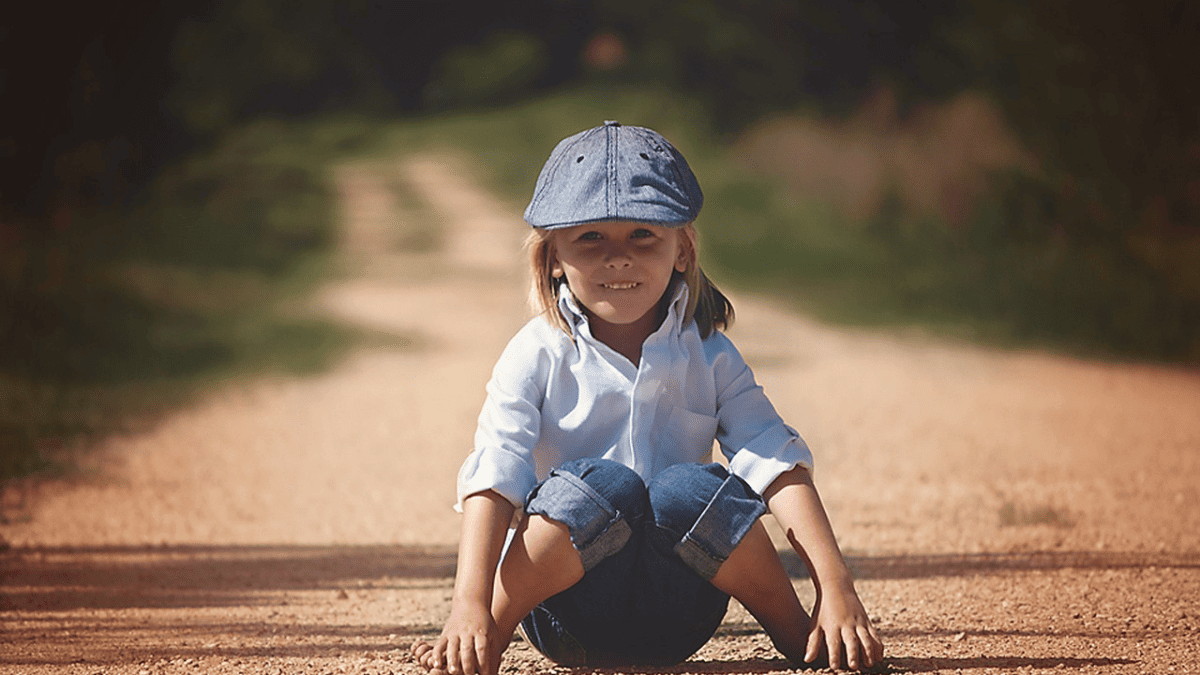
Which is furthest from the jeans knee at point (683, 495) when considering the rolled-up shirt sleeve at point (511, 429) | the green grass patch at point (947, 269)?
the green grass patch at point (947, 269)

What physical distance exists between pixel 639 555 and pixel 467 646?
43cm

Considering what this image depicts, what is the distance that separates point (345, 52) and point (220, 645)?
26.7 meters

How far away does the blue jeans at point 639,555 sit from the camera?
103 inches

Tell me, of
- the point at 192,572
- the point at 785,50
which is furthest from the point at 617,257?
the point at 785,50

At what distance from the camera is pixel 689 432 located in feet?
9.42

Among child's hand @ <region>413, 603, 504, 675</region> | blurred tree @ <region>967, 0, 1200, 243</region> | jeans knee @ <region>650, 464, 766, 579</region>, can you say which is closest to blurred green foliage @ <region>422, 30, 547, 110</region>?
blurred tree @ <region>967, 0, 1200, 243</region>

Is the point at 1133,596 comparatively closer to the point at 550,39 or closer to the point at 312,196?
the point at 312,196

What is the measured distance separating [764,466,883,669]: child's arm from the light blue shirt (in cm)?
5

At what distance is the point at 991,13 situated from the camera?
14.9m

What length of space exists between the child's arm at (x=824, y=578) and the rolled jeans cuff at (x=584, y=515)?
1.15 ft

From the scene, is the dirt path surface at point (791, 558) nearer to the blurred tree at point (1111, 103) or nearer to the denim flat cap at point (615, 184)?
the denim flat cap at point (615, 184)

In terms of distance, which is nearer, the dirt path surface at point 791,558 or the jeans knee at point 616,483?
the jeans knee at point 616,483

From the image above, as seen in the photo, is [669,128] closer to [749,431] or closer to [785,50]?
[785,50]

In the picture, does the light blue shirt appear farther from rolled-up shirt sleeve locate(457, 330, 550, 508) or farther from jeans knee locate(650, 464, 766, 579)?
jeans knee locate(650, 464, 766, 579)
